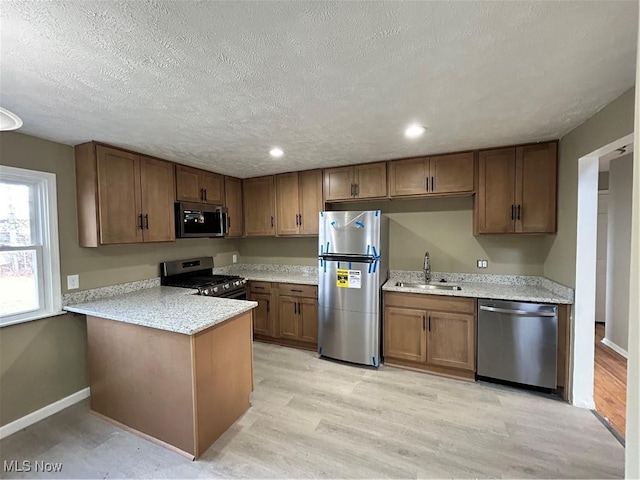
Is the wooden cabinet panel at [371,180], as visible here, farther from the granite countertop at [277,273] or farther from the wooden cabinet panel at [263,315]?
the wooden cabinet panel at [263,315]

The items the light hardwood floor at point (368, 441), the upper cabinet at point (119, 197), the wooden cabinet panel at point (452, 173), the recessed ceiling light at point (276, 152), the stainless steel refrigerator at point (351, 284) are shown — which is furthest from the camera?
the stainless steel refrigerator at point (351, 284)

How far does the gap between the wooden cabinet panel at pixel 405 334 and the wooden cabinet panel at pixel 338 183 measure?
4.89ft

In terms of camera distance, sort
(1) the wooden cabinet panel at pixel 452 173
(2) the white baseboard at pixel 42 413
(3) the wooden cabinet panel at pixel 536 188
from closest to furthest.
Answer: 1. (2) the white baseboard at pixel 42 413
2. (3) the wooden cabinet panel at pixel 536 188
3. (1) the wooden cabinet panel at pixel 452 173

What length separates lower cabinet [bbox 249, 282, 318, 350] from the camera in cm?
364

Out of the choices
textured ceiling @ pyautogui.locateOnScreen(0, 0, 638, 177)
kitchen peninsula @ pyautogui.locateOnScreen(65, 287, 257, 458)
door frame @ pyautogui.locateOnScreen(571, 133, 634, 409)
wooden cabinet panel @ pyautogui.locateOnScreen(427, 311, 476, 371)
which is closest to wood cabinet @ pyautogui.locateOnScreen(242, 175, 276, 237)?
textured ceiling @ pyautogui.locateOnScreen(0, 0, 638, 177)

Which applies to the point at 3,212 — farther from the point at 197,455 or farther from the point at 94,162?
the point at 197,455

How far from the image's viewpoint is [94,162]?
8.18 ft

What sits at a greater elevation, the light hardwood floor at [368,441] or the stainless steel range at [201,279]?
the stainless steel range at [201,279]

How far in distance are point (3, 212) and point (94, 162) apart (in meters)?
0.74

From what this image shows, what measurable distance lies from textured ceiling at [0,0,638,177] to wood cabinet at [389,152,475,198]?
2.17ft

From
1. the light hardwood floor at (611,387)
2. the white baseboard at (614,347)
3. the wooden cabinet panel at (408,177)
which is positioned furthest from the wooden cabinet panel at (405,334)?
the white baseboard at (614,347)

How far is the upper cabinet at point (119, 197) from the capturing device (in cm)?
252

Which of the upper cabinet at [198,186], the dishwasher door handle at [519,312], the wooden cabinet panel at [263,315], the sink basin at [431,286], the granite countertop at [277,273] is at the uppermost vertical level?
the upper cabinet at [198,186]

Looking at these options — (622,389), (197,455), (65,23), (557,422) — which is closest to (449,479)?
(557,422)
